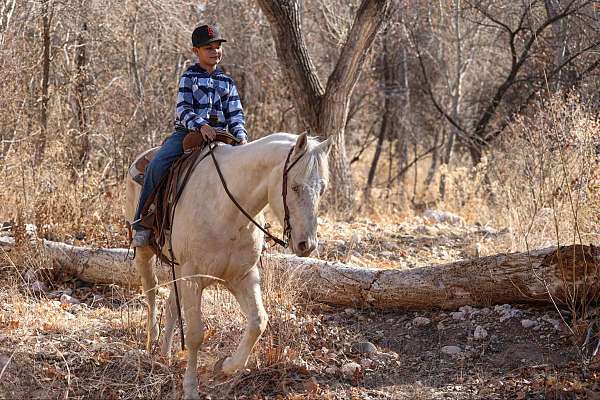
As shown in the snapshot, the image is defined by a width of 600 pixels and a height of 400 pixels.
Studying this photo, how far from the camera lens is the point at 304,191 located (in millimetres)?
4594

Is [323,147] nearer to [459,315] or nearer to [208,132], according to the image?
[208,132]

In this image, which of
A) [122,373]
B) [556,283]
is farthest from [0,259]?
[556,283]

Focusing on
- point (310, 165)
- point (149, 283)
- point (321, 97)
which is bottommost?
point (149, 283)

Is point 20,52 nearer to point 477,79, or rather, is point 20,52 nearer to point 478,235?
point 478,235

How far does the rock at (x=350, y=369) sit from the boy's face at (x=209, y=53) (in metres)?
2.63

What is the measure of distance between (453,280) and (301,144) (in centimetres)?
293

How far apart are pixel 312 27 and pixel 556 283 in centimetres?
1343

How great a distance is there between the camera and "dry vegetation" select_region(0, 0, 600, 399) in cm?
583

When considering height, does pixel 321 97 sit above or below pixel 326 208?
above

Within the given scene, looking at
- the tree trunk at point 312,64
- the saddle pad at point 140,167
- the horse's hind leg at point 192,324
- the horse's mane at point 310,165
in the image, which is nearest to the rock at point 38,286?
the saddle pad at point 140,167

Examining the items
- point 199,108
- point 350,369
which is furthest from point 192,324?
point 199,108

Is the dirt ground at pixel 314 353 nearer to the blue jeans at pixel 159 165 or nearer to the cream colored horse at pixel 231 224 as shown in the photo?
the cream colored horse at pixel 231 224

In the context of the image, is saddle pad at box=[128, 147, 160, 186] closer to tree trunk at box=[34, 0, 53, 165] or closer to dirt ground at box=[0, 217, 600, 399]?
dirt ground at box=[0, 217, 600, 399]

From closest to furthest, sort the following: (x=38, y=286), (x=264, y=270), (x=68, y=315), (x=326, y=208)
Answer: (x=264, y=270) < (x=68, y=315) < (x=38, y=286) < (x=326, y=208)
